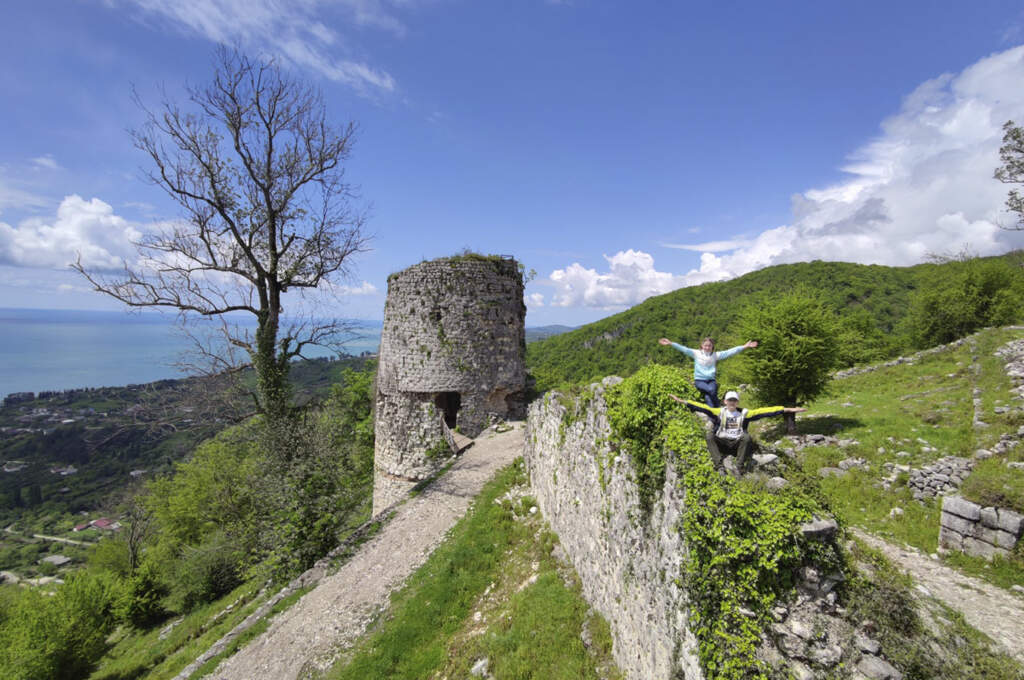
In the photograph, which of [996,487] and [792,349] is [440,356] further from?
[996,487]

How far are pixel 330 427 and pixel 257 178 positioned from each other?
8.23 meters

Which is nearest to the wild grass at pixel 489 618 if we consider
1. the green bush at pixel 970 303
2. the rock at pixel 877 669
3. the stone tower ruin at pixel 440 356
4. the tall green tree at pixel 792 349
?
the rock at pixel 877 669

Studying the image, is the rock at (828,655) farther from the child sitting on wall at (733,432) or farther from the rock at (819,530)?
the child sitting on wall at (733,432)

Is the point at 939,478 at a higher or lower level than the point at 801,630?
lower

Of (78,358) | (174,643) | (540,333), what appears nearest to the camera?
(174,643)

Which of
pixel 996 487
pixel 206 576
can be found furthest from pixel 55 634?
pixel 996 487

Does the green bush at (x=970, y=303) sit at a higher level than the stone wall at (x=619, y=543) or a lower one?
higher

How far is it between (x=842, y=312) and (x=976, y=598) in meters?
53.1

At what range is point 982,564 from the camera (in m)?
6.06

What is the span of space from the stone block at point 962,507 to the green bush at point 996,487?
17cm

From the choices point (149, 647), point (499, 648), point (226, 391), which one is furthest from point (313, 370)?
point (499, 648)

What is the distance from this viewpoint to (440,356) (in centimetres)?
1194

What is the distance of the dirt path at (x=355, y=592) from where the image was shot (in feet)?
22.8

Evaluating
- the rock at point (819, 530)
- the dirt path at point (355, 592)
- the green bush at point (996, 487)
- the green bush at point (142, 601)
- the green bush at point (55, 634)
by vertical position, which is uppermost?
the rock at point (819, 530)
